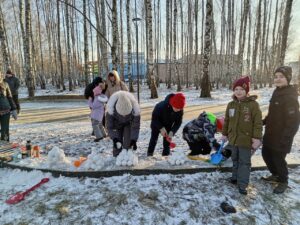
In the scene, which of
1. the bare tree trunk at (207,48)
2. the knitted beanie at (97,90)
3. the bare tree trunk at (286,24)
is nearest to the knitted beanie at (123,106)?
the knitted beanie at (97,90)

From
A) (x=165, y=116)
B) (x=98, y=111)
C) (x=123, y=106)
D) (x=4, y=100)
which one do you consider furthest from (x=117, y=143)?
(x=4, y=100)

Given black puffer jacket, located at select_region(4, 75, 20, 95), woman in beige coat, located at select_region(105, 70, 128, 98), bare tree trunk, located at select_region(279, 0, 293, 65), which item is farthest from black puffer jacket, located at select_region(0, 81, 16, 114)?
bare tree trunk, located at select_region(279, 0, 293, 65)

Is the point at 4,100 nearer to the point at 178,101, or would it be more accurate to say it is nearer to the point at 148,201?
the point at 178,101

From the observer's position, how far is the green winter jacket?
3.20m

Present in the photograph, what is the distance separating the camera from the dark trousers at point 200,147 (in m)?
4.45

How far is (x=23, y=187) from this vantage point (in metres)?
3.70

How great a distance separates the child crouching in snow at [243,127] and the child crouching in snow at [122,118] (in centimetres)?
160

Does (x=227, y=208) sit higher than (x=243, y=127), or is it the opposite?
(x=243, y=127)

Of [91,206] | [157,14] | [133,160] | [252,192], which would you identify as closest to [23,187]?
[91,206]

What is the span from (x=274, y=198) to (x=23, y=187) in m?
3.56

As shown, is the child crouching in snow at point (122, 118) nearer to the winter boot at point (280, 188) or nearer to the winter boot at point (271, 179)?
the winter boot at point (271, 179)

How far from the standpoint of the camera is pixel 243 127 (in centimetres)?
328

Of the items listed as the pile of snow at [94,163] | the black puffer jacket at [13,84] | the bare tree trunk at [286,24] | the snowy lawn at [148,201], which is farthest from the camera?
the bare tree trunk at [286,24]

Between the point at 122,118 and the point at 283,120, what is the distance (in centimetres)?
245
